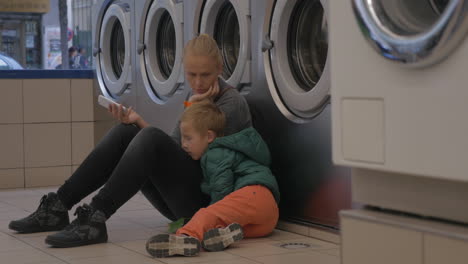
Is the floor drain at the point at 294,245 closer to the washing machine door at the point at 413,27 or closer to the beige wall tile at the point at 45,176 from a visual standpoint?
the washing machine door at the point at 413,27

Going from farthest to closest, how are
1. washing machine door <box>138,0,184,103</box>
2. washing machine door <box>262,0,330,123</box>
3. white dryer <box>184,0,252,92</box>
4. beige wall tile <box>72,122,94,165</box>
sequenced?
beige wall tile <box>72,122,94,165</box> < washing machine door <box>138,0,184,103</box> < white dryer <box>184,0,252,92</box> < washing machine door <box>262,0,330,123</box>

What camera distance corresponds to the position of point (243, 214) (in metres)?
2.63

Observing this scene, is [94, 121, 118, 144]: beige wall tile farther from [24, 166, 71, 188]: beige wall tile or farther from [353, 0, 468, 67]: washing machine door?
[353, 0, 468, 67]: washing machine door

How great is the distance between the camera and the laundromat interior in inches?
53.2

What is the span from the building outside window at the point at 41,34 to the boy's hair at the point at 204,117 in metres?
2.28

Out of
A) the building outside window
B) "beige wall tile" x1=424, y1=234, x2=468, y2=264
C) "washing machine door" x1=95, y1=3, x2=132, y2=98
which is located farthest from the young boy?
the building outside window

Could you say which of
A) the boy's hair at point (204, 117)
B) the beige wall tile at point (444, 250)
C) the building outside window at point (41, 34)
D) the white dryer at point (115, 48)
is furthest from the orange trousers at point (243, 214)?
the building outside window at point (41, 34)

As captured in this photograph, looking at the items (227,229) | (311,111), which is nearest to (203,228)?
(227,229)

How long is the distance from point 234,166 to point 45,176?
199 centimetres

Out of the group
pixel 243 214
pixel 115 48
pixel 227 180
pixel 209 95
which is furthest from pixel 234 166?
pixel 115 48

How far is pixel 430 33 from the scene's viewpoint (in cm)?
128

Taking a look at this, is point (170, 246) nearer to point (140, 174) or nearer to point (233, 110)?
point (140, 174)

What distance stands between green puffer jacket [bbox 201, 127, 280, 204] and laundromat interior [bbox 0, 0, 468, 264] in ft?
0.51

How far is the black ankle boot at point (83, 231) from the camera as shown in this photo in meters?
2.62
